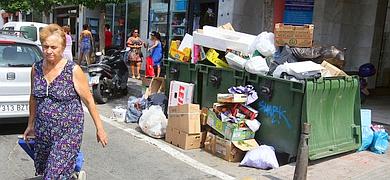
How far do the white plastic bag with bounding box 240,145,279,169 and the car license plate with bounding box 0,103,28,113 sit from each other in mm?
3242

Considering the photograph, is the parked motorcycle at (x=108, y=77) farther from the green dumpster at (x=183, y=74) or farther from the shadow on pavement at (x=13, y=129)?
the shadow on pavement at (x=13, y=129)

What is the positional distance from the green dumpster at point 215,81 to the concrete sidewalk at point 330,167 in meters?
0.98

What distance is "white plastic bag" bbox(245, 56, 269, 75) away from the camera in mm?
6152

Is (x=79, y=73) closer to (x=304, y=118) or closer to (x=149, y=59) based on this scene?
(x=304, y=118)

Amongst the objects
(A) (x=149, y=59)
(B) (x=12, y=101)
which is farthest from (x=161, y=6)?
(B) (x=12, y=101)

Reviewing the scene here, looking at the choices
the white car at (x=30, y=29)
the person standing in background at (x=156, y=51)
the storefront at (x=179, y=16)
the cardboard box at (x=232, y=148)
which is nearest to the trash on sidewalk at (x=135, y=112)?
the cardboard box at (x=232, y=148)

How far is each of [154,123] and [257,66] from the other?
6.63ft

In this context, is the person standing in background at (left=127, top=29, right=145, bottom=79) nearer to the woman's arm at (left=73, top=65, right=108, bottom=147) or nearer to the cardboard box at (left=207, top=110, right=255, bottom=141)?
the cardboard box at (left=207, top=110, right=255, bottom=141)

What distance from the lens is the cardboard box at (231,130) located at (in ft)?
19.6

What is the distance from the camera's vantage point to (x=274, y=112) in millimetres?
5980

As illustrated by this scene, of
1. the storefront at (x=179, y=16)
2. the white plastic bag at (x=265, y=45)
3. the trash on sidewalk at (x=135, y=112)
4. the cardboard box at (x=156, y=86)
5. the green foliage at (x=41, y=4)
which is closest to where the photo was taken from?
the white plastic bag at (x=265, y=45)

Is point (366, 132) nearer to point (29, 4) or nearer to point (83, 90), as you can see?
point (83, 90)

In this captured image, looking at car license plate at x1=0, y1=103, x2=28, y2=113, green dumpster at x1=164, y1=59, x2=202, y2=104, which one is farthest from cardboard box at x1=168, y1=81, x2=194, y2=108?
car license plate at x1=0, y1=103, x2=28, y2=113

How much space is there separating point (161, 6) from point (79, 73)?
489 inches
